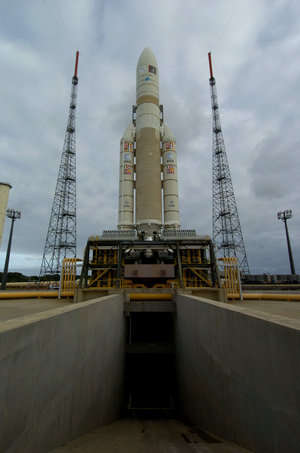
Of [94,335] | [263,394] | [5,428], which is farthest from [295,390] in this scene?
[94,335]

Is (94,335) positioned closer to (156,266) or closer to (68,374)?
(68,374)

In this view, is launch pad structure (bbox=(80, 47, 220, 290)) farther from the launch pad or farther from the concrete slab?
the concrete slab

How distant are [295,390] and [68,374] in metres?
3.99

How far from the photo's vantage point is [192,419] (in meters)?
8.01

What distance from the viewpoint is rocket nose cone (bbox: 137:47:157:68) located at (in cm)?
2700

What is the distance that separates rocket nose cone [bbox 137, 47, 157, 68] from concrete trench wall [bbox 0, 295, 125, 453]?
29.7 m

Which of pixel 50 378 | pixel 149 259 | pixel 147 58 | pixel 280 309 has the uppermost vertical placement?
pixel 147 58

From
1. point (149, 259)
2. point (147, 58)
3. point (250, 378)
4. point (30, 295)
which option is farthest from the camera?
point (147, 58)

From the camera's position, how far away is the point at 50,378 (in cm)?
384

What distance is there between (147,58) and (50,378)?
32516mm

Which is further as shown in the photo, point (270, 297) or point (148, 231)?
point (148, 231)

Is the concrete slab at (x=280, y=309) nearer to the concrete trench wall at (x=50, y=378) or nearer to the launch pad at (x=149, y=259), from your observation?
the concrete trench wall at (x=50, y=378)

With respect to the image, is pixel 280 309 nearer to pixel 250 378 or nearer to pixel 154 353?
pixel 250 378

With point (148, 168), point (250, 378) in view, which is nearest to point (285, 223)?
point (148, 168)
